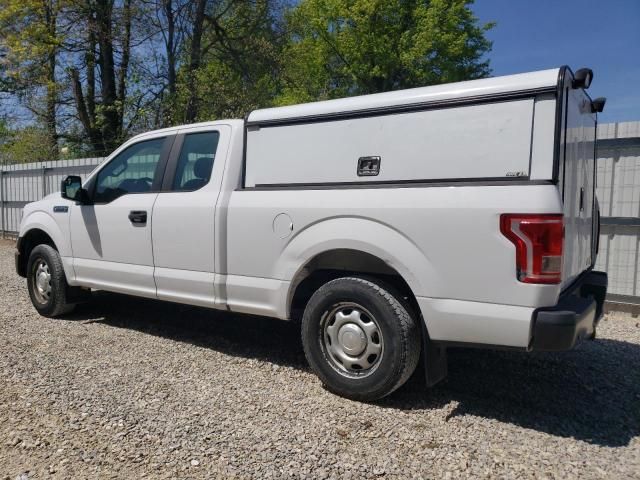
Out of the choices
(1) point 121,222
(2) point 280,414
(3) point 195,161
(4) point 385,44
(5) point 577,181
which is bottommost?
(2) point 280,414

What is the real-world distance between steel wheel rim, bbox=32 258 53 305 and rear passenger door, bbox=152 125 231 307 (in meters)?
1.88

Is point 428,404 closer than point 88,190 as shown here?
Yes

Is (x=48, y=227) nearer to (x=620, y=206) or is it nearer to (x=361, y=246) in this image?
(x=361, y=246)

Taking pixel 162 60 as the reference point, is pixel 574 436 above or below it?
below

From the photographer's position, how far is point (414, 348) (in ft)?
11.6

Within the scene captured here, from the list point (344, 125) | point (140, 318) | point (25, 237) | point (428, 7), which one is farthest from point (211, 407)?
point (428, 7)

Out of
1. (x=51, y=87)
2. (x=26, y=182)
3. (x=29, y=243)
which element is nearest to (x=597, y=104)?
(x=29, y=243)

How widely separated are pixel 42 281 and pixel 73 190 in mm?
1284

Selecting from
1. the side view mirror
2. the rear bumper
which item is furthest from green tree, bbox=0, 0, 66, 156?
the rear bumper

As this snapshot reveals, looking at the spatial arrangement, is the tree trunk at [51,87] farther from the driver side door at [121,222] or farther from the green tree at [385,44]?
the driver side door at [121,222]

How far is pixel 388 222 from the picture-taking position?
351 cm

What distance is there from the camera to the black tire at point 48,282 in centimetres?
579

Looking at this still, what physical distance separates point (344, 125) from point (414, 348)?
5.26 ft

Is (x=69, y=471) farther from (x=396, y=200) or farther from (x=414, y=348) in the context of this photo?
(x=396, y=200)
